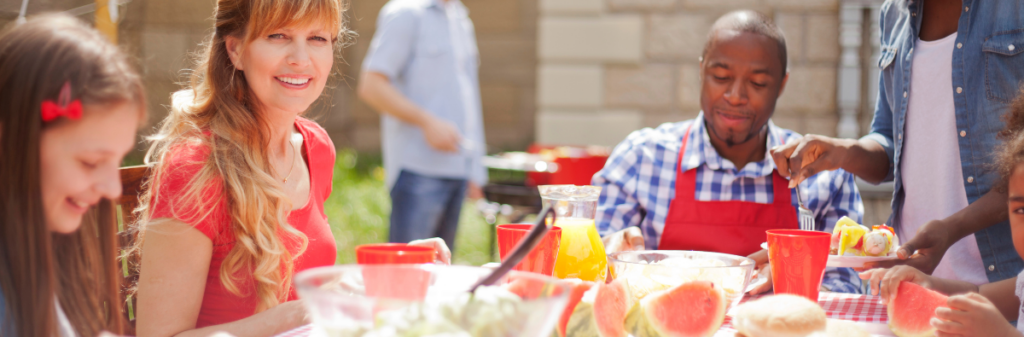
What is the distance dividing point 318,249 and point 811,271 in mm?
1020

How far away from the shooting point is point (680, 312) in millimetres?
1063

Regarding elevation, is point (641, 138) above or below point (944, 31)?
below

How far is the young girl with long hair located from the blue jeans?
2.42m

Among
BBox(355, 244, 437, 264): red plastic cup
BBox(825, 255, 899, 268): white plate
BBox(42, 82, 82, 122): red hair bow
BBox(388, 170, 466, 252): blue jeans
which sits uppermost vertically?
BBox(42, 82, 82, 122): red hair bow

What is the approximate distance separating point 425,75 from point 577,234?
2280mm

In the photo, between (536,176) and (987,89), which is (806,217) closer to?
(987,89)

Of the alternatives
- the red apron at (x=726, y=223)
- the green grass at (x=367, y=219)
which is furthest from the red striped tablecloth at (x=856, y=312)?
the green grass at (x=367, y=219)

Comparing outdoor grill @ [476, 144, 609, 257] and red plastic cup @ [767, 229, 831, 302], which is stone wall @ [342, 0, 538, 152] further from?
red plastic cup @ [767, 229, 831, 302]

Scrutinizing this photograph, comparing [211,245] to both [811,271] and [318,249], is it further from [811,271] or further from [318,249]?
[811,271]

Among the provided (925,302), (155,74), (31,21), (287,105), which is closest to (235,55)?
(287,105)

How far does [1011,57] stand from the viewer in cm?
193

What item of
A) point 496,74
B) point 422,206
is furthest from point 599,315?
point 496,74

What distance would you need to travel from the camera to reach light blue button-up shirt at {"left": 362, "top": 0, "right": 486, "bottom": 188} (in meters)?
3.42

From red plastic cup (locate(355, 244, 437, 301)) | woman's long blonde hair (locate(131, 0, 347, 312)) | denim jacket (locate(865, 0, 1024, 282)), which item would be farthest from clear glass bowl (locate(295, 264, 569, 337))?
denim jacket (locate(865, 0, 1024, 282))
